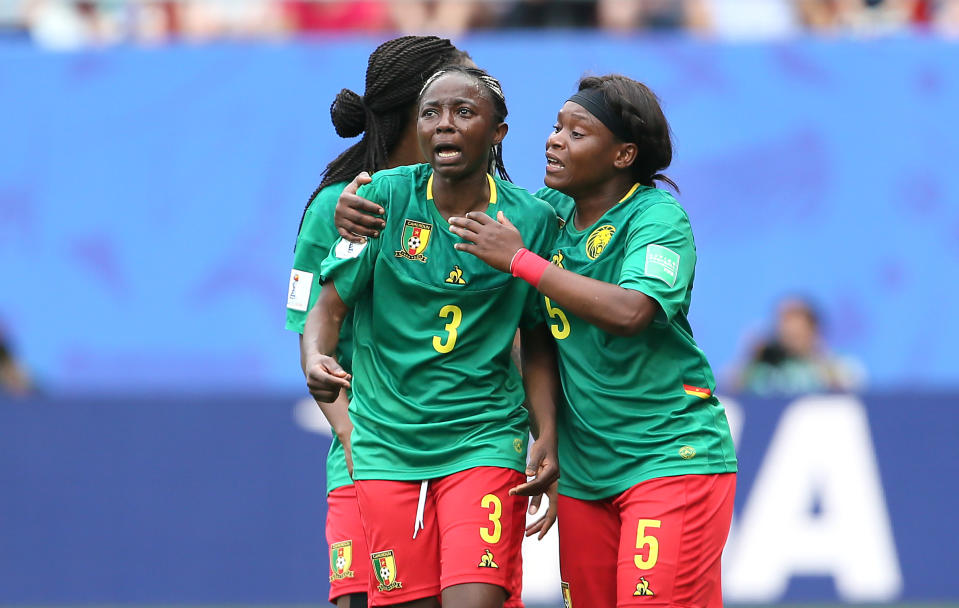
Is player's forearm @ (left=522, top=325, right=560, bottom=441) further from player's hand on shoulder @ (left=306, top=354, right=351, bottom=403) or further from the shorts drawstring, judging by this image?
player's hand on shoulder @ (left=306, top=354, right=351, bottom=403)

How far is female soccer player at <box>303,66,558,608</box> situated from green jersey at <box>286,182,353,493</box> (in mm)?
337

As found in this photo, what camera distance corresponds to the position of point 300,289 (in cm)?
478

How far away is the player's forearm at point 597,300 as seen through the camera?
4.12 metres

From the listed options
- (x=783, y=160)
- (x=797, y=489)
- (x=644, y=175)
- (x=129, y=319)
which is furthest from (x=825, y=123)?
(x=644, y=175)

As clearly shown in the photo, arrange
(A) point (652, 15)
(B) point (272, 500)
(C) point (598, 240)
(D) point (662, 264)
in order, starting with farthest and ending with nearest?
(A) point (652, 15) → (B) point (272, 500) → (C) point (598, 240) → (D) point (662, 264)

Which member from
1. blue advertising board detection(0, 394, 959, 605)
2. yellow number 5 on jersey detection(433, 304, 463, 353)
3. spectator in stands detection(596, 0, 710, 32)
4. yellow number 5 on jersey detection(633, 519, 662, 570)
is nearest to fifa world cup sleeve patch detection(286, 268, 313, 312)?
yellow number 5 on jersey detection(433, 304, 463, 353)

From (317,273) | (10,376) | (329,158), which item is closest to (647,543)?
(317,273)

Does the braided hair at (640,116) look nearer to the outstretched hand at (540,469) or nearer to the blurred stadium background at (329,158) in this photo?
the outstretched hand at (540,469)

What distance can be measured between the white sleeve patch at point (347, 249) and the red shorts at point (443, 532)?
655 millimetres

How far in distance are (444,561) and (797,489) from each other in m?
4.50

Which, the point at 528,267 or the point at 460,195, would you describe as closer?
the point at 528,267

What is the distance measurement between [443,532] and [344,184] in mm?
1226

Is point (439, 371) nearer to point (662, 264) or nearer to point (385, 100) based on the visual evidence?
point (662, 264)

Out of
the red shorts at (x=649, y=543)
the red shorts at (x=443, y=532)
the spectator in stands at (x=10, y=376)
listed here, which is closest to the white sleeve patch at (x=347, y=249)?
the red shorts at (x=443, y=532)
